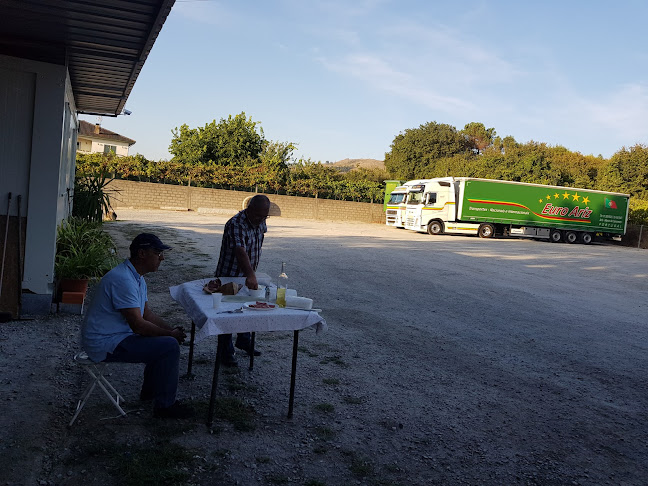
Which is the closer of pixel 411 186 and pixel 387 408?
pixel 387 408

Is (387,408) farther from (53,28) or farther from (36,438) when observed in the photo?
(53,28)

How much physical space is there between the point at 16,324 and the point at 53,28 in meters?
3.17

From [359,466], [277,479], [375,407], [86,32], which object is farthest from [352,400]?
[86,32]

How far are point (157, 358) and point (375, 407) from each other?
72.3 inches

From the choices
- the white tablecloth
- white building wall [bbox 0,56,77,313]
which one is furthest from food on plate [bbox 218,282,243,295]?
white building wall [bbox 0,56,77,313]

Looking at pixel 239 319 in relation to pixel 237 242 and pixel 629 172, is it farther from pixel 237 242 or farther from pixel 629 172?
pixel 629 172

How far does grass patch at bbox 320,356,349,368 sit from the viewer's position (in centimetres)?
569

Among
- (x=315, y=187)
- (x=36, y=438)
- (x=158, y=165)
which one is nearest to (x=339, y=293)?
(x=36, y=438)

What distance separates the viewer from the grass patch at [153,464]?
124 inches

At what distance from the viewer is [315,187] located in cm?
3744

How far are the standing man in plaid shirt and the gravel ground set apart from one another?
908 mm

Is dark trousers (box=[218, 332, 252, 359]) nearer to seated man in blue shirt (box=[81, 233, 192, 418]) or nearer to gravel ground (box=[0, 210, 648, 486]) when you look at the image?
gravel ground (box=[0, 210, 648, 486])

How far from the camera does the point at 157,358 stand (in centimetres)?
395

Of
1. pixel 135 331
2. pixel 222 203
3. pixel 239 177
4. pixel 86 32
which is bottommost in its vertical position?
pixel 135 331
